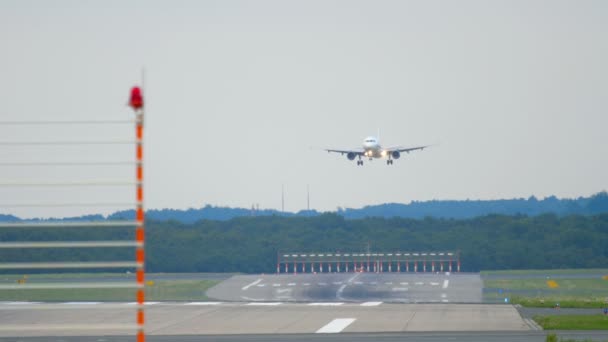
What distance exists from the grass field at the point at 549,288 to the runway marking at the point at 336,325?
12894mm

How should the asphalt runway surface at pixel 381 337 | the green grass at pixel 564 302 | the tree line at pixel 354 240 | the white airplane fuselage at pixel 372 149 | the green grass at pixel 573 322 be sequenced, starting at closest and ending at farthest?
1. the asphalt runway surface at pixel 381 337
2. the green grass at pixel 573 322
3. the green grass at pixel 564 302
4. the white airplane fuselage at pixel 372 149
5. the tree line at pixel 354 240

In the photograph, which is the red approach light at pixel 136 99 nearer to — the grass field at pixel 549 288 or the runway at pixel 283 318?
the runway at pixel 283 318

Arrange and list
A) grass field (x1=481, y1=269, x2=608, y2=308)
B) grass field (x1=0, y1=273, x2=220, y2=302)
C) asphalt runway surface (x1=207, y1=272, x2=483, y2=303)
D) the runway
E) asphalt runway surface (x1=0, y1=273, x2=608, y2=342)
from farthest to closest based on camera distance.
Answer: grass field (x1=0, y1=273, x2=220, y2=302) < asphalt runway surface (x1=207, y1=272, x2=483, y2=303) < grass field (x1=481, y1=269, x2=608, y2=308) < the runway < asphalt runway surface (x1=0, y1=273, x2=608, y2=342)

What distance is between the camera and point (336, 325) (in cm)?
4359

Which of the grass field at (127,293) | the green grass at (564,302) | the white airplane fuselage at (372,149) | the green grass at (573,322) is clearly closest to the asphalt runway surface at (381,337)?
the green grass at (573,322)

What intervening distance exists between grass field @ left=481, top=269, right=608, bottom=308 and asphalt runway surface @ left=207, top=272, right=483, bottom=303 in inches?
64.1

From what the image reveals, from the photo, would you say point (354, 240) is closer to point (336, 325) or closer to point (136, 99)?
point (336, 325)

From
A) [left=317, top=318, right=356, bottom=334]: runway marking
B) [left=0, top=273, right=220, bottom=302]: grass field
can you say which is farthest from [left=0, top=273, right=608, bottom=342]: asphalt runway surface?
[left=0, top=273, right=220, bottom=302]: grass field

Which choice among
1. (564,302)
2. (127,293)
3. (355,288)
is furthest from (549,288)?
(127,293)

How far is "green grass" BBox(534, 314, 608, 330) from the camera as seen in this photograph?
40.7m

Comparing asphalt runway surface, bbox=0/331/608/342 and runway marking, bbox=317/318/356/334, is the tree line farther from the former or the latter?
asphalt runway surface, bbox=0/331/608/342

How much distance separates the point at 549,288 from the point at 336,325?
2844 cm

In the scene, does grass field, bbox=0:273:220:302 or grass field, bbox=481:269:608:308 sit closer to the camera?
grass field, bbox=481:269:608:308

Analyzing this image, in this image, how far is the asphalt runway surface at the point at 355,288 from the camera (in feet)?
208
